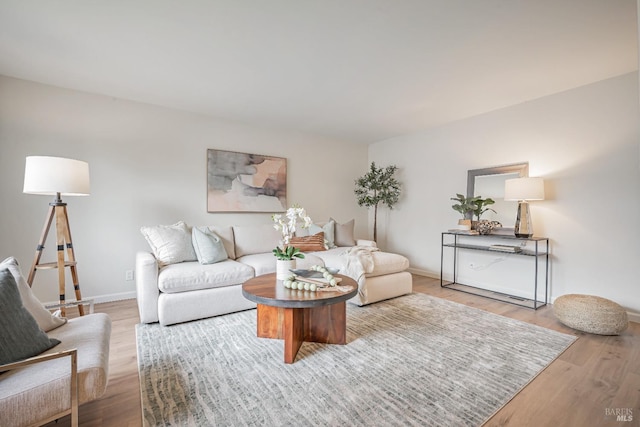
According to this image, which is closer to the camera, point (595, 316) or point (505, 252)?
point (595, 316)

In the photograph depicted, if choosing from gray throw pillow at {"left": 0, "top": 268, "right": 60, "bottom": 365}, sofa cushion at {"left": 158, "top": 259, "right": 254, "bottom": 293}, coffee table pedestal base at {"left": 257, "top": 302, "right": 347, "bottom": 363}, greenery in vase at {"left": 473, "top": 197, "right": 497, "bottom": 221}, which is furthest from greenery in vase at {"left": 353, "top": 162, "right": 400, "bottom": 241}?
gray throw pillow at {"left": 0, "top": 268, "right": 60, "bottom": 365}

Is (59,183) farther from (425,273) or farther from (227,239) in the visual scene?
(425,273)

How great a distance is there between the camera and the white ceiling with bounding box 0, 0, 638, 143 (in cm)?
186

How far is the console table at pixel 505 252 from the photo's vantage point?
10.6ft

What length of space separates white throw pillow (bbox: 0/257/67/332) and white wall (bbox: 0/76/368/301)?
6.02 feet

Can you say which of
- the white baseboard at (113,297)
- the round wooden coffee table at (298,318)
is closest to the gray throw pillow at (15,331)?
the round wooden coffee table at (298,318)

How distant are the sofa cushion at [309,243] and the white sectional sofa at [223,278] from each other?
9 cm

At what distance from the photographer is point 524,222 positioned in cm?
329

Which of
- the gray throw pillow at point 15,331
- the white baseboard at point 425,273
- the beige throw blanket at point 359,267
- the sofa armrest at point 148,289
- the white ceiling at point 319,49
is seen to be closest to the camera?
the gray throw pillow at point 15,331

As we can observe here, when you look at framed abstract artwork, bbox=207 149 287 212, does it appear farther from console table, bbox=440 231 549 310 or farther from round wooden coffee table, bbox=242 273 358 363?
console table, bbox=440 231 549 310

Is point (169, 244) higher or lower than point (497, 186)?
lower

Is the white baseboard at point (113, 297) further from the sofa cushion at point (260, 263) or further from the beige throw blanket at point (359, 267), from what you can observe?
the beige throw blanket at point (359, 267)

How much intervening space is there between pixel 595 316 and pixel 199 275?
11.8 feet

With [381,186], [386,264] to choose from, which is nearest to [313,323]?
[386,264]
